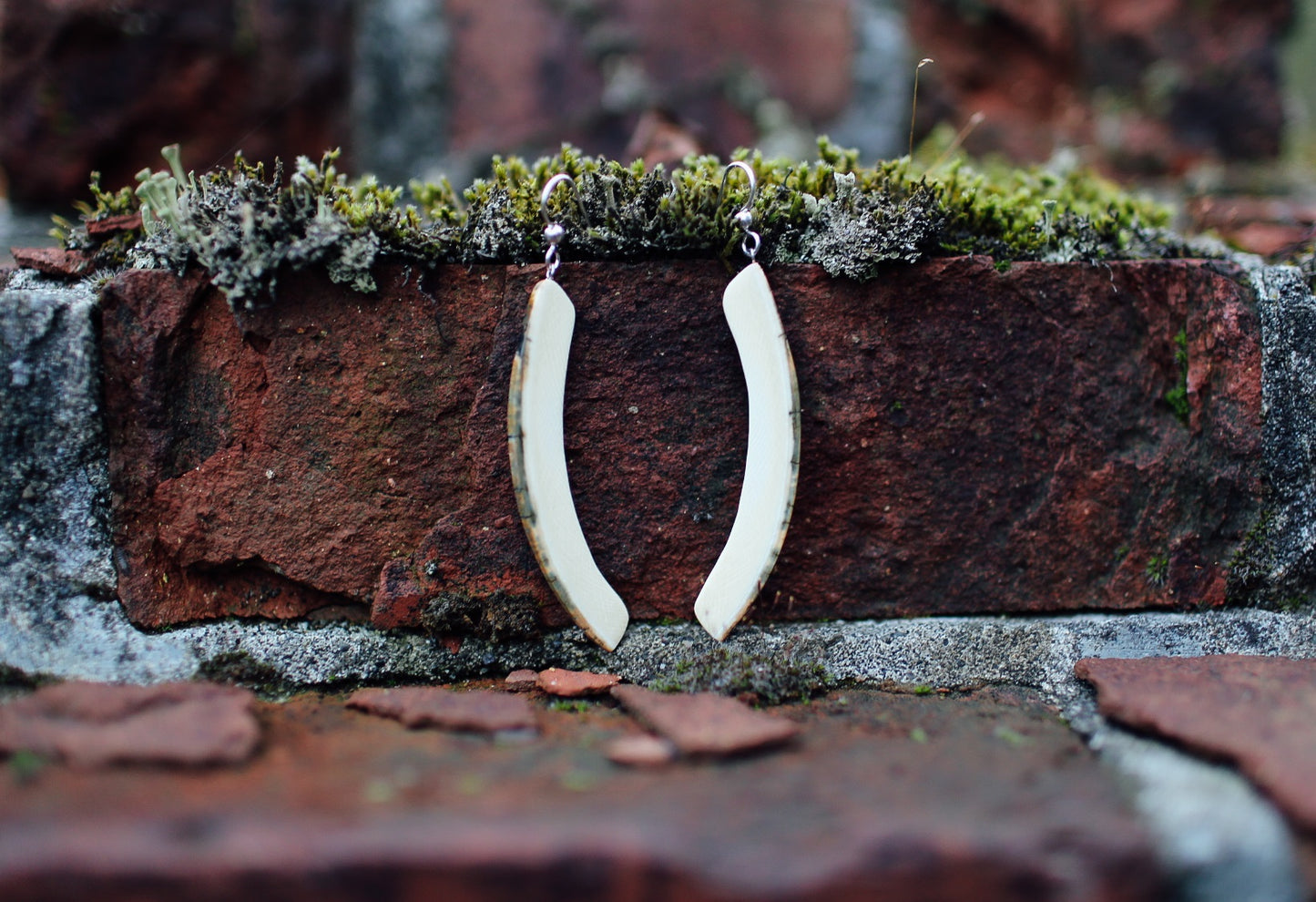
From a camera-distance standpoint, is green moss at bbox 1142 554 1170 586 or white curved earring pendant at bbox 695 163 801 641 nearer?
white curved earring pendant at bbox 695 163 801 641

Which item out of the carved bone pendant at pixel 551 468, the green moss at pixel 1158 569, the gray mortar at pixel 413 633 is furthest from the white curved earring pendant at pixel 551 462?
the green moss at pixel 1158 569

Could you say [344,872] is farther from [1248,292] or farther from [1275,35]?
[1275,35]

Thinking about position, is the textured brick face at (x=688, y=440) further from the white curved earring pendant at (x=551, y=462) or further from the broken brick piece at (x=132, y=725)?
the broken brick piece at (x=132, y=725)

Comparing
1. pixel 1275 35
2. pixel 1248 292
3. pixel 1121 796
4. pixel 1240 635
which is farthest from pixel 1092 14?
pixel 1121 796

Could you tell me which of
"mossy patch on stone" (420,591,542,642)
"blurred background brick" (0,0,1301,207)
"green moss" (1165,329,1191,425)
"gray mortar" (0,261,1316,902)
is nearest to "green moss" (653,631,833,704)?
"gray mortar" (0,261,1316,902)

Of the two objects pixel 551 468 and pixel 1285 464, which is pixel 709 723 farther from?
pixel 1285 464

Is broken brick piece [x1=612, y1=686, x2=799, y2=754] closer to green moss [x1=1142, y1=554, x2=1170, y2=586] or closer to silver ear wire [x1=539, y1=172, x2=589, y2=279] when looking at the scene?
silver ear wire [x1=539, y1=172, x2=589, y2=279]
